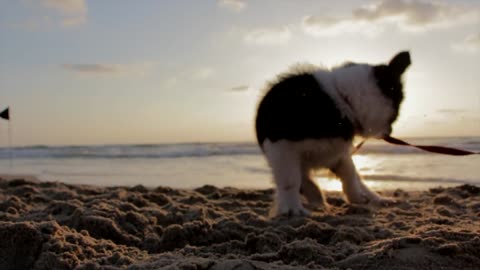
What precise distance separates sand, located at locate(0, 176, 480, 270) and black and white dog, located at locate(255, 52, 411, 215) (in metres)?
0.44

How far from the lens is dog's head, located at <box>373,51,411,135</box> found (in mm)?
4410

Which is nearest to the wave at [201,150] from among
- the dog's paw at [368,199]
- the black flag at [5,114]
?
the dog's paw at [368,199]

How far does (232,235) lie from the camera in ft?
11.5

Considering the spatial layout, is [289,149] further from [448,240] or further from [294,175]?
[448,240]

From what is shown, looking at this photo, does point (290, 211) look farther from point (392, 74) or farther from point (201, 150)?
point (201, 150)

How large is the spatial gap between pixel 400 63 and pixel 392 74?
11 cm

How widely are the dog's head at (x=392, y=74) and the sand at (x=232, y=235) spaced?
1.01m

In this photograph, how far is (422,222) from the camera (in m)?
3.83

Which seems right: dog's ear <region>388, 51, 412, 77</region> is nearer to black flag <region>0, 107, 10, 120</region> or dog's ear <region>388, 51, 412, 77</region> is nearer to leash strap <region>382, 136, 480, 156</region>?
leash strap <region>382, 136, 480, 156</region>

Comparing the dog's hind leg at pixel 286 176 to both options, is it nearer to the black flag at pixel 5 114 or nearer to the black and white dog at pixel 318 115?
the black and white dog at pixel 318 115

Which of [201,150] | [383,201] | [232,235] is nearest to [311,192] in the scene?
[383,201]

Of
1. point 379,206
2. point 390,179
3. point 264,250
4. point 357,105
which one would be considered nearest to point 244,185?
point 390,179

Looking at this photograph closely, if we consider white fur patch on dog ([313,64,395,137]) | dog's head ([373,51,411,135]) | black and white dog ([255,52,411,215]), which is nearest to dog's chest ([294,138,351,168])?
black and white dog ([255,52,411,215])

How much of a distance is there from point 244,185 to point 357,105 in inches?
134
